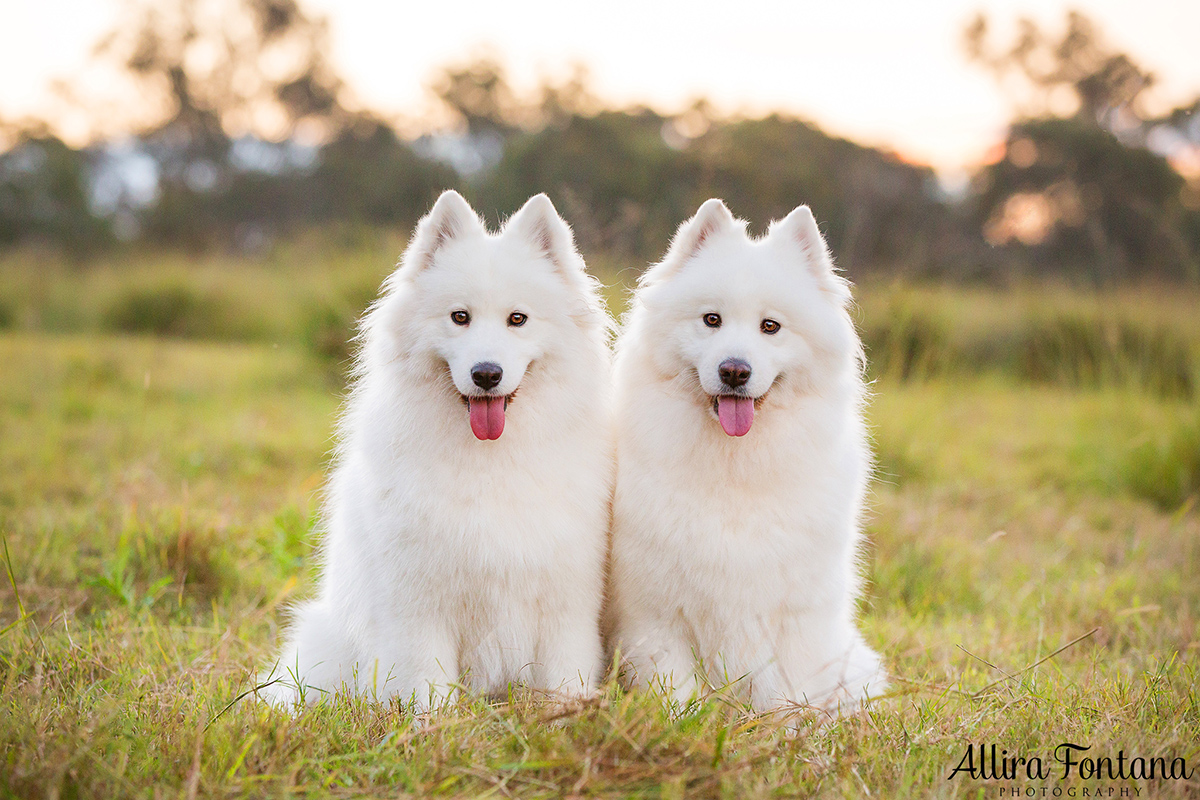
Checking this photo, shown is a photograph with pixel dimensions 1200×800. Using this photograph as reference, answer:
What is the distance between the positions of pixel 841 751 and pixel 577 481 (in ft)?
3.96

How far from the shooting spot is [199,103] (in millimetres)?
25047

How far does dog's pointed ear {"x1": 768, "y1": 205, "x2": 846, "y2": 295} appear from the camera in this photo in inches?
118

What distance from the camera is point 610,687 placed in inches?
96.0

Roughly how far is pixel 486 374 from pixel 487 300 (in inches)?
12.6

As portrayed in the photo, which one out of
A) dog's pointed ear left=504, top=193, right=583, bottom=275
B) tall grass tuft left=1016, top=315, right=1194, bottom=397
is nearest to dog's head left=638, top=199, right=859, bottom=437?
dog's pointed ear left=504, top=193, right=583, bottom=275

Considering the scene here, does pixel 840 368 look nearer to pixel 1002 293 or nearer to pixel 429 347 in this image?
pixel 429 347

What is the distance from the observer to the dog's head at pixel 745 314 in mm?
2719

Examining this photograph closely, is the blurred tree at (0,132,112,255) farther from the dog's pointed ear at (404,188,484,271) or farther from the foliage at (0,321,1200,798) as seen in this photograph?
the dog's pointed ear at (404,188,484,271)

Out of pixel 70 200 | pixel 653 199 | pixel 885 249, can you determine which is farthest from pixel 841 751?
pixel 70 200

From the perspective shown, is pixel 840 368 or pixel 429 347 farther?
pixel 840 368

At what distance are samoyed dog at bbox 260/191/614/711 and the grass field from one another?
22 centimetres

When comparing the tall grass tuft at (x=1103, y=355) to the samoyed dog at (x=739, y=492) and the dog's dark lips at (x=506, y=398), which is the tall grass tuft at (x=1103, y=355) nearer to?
the samoyed dog at (x=739, y=492)

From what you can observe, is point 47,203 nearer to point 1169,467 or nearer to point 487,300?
point 487,300

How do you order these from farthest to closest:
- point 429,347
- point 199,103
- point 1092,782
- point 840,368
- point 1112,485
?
point 199,103
point 1112,485
point 840,368
point 429,347
point 1092,782
